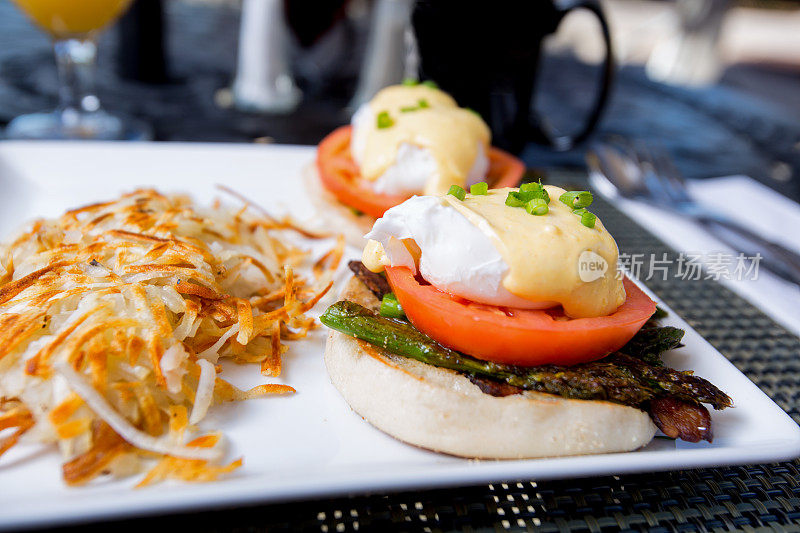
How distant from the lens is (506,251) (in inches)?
58.1

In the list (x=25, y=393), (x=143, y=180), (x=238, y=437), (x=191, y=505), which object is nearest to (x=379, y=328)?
(x=238, y=437)

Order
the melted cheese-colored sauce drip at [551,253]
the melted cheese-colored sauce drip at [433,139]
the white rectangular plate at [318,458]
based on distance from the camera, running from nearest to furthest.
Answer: the white rectangular plate at [318,458] → the melted cheese-colored sauce drip at [551,253] → the melted cheese-colored sauce drip at [433,139]

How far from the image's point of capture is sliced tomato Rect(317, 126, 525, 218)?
250 centimetres

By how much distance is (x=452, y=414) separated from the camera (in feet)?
4.86

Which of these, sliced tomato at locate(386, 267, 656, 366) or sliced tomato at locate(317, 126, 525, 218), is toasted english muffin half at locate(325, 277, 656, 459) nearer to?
sliced tomato at locate(386, 267, 656, 366)

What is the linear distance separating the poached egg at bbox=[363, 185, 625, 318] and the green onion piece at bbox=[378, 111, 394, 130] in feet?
3.06

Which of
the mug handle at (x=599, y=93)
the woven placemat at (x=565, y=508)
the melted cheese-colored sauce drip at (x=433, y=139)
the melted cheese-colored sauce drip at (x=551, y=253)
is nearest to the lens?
the woven placemat at (x=565, y=508)

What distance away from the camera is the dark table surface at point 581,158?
4.51ft

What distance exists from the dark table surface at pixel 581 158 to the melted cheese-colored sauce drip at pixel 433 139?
92 centimetres

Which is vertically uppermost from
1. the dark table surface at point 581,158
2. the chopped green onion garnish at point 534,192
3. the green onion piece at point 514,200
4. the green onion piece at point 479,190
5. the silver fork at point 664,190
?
the chopped green onion garnish at point 534,192

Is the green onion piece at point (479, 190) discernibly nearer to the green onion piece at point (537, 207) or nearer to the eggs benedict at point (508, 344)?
the eggs benedict at point (508, 344)

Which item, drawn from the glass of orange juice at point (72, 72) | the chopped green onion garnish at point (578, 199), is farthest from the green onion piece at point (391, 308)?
the glass of orange juice at point (72, 72)

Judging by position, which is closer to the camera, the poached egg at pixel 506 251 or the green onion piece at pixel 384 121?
the poached egg at pixel 506 251

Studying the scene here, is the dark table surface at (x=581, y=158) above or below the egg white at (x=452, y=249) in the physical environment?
below
